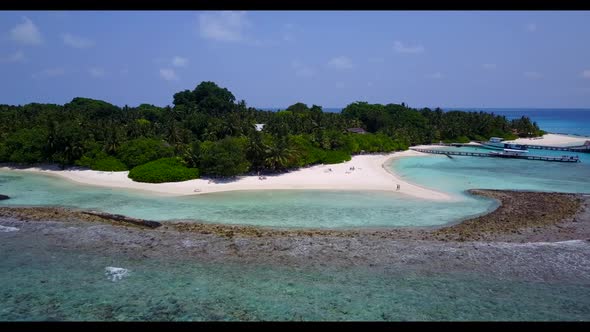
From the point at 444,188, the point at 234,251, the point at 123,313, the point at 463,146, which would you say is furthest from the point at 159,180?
the point at 463,146

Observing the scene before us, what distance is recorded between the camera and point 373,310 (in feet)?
58.6

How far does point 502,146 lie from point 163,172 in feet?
230

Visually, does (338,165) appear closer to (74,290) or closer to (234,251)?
(234,251)

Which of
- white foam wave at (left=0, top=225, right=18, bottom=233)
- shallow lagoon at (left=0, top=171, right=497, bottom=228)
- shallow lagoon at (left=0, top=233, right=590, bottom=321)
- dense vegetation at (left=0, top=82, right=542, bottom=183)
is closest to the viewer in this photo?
shallow lagoon at (left=0, top=233, right=590, bottom=321)

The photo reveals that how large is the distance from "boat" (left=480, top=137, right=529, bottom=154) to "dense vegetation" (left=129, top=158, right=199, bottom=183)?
56.8m

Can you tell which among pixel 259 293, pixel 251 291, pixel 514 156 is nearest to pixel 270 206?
pixel 251 291

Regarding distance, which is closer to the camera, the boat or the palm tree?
the palm tree

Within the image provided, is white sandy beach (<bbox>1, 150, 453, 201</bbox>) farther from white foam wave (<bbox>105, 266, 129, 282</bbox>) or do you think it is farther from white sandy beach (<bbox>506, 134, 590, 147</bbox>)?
white sandy beach (<bbox>506, 134, 590, 147</bbox>)

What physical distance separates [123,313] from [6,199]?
27.0 m

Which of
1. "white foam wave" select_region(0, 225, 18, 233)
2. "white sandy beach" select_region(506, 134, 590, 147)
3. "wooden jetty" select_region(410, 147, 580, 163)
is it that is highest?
"white sandy beach" select_region(506, 134, 590, 147)

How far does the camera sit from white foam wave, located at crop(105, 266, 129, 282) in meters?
20.7

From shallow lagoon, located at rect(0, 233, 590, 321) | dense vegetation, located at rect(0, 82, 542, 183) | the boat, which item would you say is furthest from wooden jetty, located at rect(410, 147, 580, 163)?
shallow lagoon, located at rect(0, 233, 590, 321)

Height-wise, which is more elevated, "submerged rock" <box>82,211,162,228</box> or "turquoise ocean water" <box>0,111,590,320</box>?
"submerged rock" <box>82,211,162,228</box>

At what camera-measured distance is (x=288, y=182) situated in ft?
147
